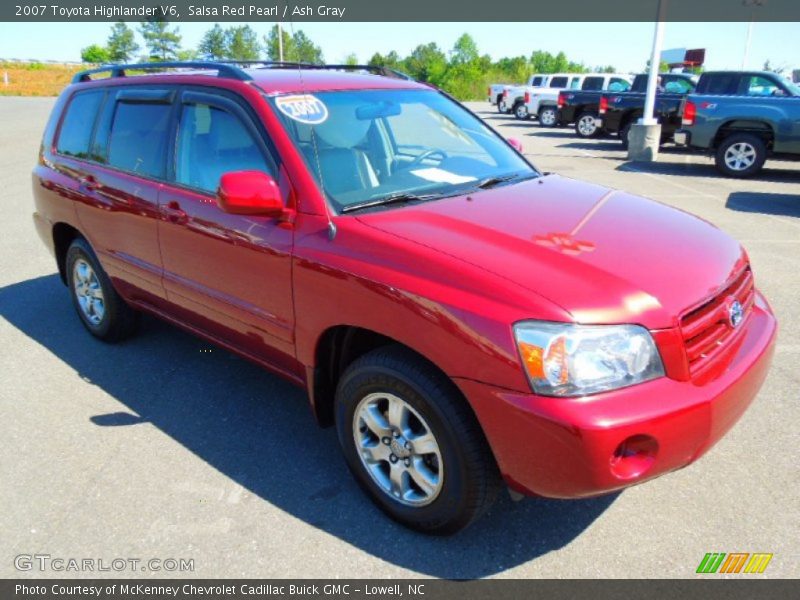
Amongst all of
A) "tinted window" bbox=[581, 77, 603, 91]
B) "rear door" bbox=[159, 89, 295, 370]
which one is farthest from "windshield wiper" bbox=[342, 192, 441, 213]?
"tinted window" bbox=[581, 77, 603, 91]

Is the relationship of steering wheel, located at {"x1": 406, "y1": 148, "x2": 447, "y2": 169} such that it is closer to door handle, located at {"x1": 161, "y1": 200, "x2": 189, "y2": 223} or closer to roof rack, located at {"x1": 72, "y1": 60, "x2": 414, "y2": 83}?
roof rack, located at {"x1": 72, "y1": 60, "x2": 414, "y2": 83}

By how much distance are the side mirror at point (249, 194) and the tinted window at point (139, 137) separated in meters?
1.09

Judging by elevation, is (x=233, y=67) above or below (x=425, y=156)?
above

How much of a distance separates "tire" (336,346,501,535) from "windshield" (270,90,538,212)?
78 centimetres

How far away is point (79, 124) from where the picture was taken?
457 centimetres

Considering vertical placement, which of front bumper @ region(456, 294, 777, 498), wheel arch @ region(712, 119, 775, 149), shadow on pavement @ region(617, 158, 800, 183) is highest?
wheel arch @ region(712, 119, 775, 149)

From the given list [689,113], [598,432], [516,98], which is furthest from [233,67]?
[516,98]

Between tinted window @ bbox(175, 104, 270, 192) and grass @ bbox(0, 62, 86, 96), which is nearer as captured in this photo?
tinted window @ bbox(175, 104, 270, 192)

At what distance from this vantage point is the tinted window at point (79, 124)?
4414 mm

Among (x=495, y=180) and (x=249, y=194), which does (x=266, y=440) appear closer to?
(x=249, y=194)

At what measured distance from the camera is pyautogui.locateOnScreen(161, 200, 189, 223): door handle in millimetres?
3393

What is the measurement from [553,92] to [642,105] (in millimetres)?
7256

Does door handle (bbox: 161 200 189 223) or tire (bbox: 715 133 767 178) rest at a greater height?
door handle (bbox: 161 200 189 223)
